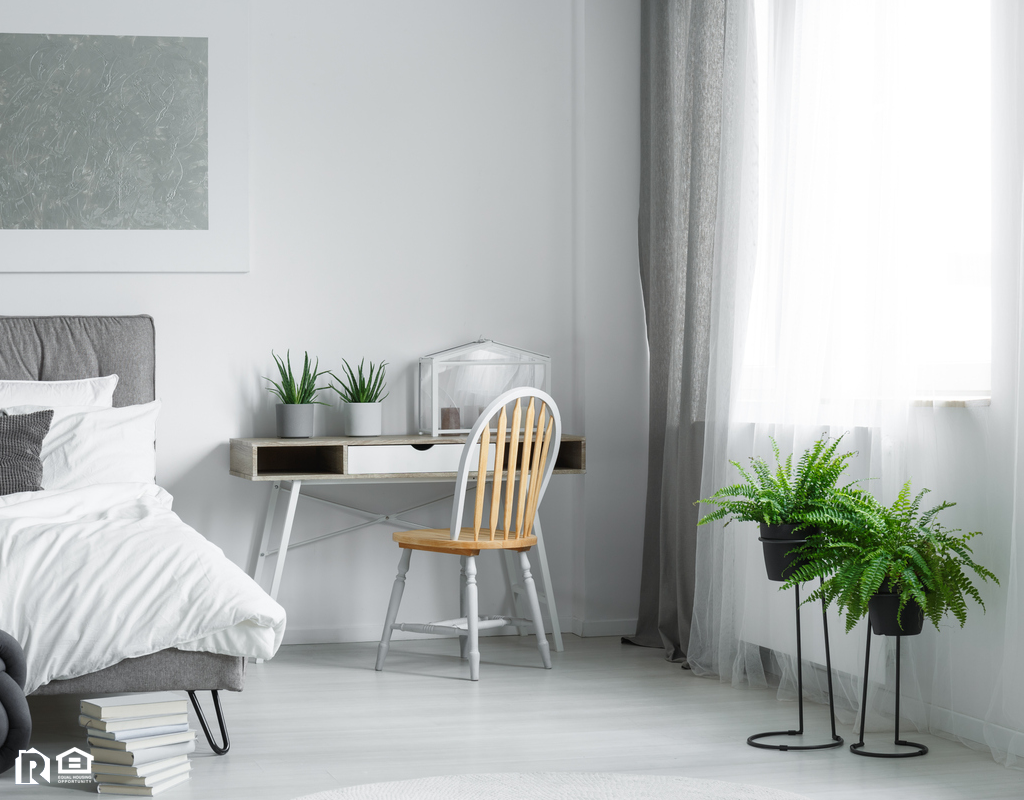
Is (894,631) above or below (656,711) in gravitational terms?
above

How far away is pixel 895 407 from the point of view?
278cm

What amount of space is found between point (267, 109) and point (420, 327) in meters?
0.95

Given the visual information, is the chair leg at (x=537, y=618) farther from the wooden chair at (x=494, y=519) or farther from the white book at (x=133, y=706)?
the white book at (x=133, y=706)

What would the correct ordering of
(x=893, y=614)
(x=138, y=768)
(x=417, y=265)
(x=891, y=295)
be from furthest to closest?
(x=417, y=265) → (x=891, y=295) → (x=893, y=614) → (x=138, y=768)

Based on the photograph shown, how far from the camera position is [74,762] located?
247cm

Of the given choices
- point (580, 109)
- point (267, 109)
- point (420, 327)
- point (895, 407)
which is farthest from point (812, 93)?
point (267, 109)

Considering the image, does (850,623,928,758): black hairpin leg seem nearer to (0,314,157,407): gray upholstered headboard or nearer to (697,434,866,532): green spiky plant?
(697,434,866,532): green spiky plant

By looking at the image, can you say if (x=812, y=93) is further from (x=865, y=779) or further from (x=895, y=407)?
(x=865, y=779)

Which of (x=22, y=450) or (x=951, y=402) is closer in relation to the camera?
(x=951, y=402)

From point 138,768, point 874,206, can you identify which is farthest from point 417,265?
point 138,768

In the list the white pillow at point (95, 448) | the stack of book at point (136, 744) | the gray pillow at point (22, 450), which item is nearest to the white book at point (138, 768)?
the stack of book at point (136, 744)

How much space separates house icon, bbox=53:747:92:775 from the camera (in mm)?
2412

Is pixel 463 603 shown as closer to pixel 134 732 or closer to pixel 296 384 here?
pixel 296 384

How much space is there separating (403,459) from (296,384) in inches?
21.5
